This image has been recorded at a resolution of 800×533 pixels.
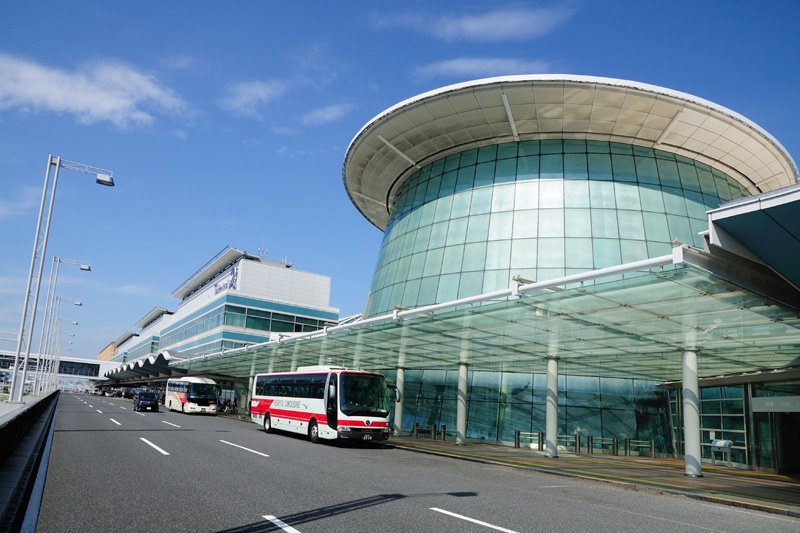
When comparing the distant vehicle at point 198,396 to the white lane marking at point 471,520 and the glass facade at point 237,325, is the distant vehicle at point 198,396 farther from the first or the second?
the white lane marking at point 471,520

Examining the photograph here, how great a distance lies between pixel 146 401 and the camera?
4631 centimetres

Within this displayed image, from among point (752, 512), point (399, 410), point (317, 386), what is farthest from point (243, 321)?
point (752, 512)

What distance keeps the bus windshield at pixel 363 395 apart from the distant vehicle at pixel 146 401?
29.7 m

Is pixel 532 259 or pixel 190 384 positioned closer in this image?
pixel 532 259

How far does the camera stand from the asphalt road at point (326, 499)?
797 cm

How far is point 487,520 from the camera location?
8.61m

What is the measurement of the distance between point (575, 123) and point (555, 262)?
823 cm

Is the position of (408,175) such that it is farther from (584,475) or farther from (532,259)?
(584,475)

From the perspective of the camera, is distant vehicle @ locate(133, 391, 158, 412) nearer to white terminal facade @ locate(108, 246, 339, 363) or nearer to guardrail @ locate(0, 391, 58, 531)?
white terminal facade @ locate(108, 246, 339, 363)

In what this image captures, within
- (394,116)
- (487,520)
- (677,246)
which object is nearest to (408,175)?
(394,116)

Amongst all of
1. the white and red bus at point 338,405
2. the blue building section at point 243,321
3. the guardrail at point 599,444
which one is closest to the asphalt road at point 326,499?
the white and red bus at point 338,405

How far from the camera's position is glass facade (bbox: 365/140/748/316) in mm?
30688

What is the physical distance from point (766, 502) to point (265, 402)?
24293 millimetres

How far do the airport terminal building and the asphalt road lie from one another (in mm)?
5290
